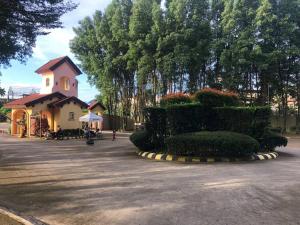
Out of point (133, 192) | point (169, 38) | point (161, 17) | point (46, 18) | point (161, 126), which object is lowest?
point (133, 192)

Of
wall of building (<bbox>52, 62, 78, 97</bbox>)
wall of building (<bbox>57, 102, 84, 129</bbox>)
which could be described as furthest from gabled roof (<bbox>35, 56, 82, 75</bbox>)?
wall of building (<bbox>57, 102, 84, 129</bbox>)

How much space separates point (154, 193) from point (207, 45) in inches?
962

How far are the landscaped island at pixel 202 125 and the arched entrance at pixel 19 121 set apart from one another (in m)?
15.0

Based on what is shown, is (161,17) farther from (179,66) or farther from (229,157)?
(229,157)

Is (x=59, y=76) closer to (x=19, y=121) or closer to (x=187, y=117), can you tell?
(x=19, y=121)

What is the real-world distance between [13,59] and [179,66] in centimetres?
1954

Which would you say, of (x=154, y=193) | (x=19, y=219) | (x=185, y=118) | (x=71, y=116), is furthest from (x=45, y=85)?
(x=19, y=219)

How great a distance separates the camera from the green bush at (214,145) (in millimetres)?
13500

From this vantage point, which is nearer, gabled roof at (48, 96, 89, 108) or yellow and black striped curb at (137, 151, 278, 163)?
yellow and black striped curb at (137, 151, 278, 163)

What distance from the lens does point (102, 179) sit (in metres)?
9.87

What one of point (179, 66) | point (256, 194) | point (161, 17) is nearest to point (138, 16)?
point (161, 17)

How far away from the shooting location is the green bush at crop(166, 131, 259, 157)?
1350cm

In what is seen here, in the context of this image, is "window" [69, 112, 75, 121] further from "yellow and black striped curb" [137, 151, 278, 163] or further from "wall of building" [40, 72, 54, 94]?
"yellow and black striped curb" [137, 151, 278, 163]

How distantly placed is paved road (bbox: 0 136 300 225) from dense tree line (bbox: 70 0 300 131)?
744 inches
